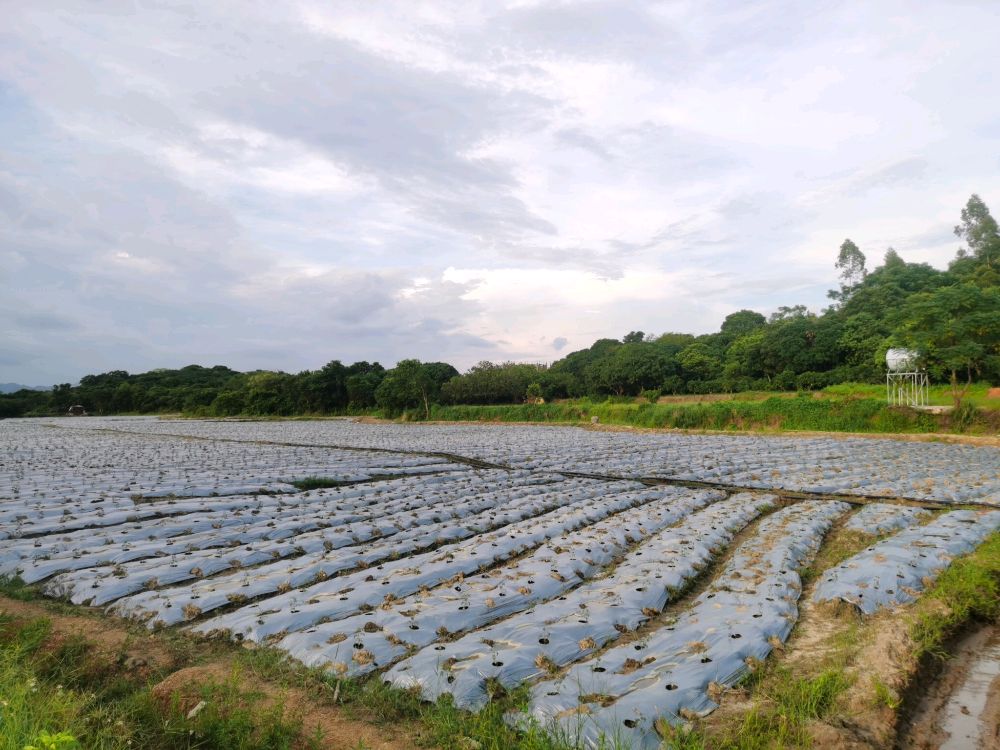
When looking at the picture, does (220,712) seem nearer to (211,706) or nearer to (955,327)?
(211,706)

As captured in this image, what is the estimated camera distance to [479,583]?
20.0 feet

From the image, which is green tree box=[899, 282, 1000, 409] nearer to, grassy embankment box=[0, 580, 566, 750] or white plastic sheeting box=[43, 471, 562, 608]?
white plastic sheeting box=[43, 471, 562, 608]

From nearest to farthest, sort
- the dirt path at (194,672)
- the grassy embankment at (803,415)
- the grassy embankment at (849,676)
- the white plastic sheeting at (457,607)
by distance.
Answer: the grassy embankment at (849,676), the dirt path at (194,672), the white plastic sheeting at (457,607), the grassy embankment at (803,415)

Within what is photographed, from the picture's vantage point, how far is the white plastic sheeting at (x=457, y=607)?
175 inches

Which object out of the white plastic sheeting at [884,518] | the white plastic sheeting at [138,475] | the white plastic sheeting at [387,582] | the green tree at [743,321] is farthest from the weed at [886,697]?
the green tree at [743,321]

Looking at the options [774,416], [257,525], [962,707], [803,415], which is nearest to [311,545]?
[257,525]

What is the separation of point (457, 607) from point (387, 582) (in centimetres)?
118

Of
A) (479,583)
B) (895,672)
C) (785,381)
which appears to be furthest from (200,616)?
(785,381)

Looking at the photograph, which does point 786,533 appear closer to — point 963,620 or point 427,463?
point 963,620

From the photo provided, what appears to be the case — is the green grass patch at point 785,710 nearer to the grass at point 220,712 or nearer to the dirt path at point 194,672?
the grass at point 220,712

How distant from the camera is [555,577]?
6254mm

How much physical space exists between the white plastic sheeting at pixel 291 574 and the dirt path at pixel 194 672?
291 mm

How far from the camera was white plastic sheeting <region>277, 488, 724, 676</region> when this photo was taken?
14.5 ft

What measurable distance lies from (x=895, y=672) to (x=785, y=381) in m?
43.9
